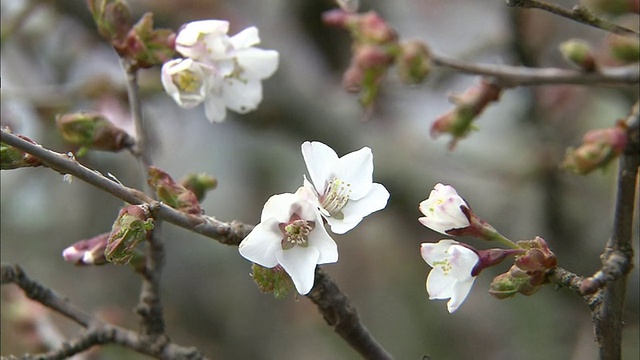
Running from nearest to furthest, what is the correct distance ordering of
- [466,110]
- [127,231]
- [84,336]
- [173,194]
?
[127,231], [173,194], [84,336], [466,110]

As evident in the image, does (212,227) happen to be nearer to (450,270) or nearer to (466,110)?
(450,270)

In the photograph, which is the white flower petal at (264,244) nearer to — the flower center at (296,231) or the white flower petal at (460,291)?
the flower center at (296,231)

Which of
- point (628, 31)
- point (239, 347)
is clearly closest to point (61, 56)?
point (239, 347)

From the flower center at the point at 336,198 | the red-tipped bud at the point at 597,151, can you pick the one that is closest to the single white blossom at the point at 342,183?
the flower center at the point at 336,198

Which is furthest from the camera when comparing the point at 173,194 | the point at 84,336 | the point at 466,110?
the point at 466,110

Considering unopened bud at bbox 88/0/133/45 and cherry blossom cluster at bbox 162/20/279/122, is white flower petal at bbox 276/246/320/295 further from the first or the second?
unopened bud at bbox 88/0/133/45

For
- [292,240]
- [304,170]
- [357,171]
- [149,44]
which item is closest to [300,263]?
[292,240]
